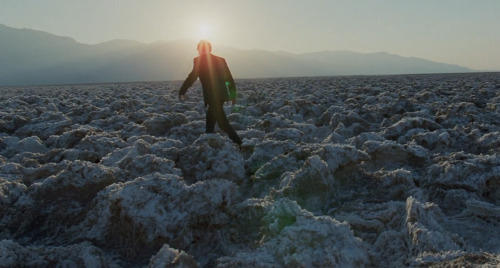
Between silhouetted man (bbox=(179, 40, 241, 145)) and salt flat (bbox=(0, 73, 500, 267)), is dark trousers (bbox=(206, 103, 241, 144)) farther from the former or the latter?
salt flat (bbox=(0, 73, 500, 267))

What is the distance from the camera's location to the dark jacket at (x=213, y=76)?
5828 mm

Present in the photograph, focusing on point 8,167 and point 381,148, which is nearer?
point 8,167

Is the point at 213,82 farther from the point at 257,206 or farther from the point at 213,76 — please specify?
the point at 257,206

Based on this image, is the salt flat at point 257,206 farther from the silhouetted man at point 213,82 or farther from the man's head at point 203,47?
the man's head at point 203,47

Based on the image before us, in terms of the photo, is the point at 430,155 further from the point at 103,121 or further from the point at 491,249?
the point at 103,121

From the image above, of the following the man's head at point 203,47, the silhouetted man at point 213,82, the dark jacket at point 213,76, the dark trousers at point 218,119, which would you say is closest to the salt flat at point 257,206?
the dark trousers at point 218,119

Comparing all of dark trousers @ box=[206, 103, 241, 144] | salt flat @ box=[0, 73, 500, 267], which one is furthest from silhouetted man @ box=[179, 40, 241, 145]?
salt flat @ box=[0, 73, 500, 267]

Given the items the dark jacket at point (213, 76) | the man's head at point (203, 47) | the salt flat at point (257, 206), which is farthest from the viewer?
the dark jacket at point (213, 76)

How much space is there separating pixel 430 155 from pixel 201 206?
3043 millimetres

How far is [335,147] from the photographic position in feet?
13.9

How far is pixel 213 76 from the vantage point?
5.85 metres

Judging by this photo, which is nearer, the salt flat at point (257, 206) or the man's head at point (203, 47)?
the salt flat at point (257, 206)

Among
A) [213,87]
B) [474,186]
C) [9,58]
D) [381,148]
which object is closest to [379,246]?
[474,186]

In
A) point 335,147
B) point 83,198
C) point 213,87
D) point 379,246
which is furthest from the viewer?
point 213,87
